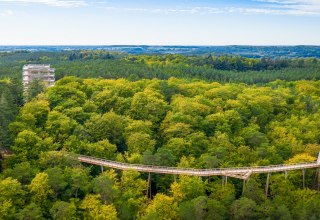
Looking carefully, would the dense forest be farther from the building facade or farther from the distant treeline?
the distant treeline

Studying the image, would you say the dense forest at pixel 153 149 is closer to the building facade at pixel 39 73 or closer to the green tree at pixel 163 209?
the green tree at pixel 163 209

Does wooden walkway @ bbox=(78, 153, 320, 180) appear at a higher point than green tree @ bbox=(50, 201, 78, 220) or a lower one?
higher

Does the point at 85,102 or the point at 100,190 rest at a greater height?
the point at 85,102

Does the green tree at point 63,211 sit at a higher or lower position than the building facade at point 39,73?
lower

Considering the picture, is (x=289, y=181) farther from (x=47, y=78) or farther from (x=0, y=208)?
(x=47, y=78)

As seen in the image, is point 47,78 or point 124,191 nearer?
point 124,191

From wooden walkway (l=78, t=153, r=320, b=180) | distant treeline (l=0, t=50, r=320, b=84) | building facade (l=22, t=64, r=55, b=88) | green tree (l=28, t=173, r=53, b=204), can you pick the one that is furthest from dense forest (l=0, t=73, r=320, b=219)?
distant treeline (l=0, t=50, r=320, b=84)

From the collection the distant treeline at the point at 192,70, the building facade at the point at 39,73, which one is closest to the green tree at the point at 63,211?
the building facade at the point at 39,73

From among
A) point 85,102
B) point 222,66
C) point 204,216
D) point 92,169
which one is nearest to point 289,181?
point 204,216
